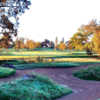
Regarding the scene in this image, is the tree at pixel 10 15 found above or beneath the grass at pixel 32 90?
above

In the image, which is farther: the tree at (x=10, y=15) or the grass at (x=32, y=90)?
the tree at (x=10, y=15)

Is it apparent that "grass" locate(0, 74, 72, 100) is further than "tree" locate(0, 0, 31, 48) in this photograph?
No

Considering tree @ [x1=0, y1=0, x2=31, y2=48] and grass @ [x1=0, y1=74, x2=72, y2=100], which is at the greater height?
tree @ [x1=0, y1=0, x2=31, y2=48]

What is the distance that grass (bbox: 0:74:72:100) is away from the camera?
5.57 metres

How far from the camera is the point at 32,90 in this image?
19.9 feet

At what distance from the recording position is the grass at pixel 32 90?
5.57 metres

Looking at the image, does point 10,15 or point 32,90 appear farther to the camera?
point 10,15

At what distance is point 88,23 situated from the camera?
35.2 meters

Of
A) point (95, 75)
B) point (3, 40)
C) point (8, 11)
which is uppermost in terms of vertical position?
point (8, 11)

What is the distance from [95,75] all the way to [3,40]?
22.5 feet

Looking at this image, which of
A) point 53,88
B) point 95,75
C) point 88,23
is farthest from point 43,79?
point 88,23

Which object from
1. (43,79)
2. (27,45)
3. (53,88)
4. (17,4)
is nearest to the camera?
(53,88)

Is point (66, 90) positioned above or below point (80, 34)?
below

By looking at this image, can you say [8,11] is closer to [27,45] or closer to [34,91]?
[34,91]
